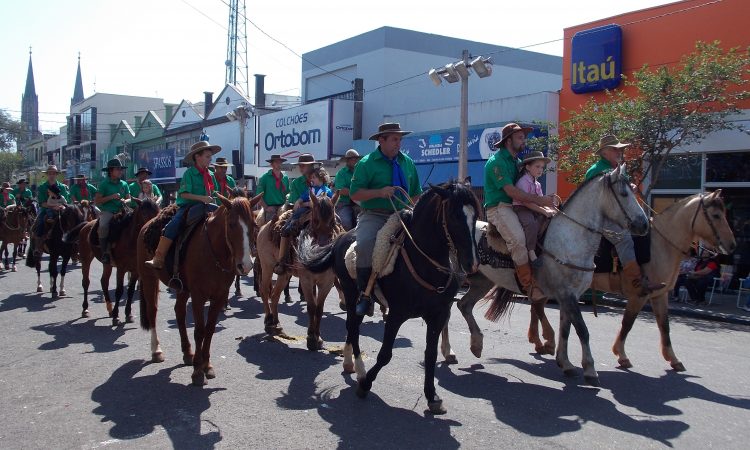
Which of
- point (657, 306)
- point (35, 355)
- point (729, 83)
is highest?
point (729, 83)

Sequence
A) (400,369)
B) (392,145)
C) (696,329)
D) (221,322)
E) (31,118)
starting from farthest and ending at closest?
(31,118) → (696,329) → (221,322) → (400,369) → (392,145)

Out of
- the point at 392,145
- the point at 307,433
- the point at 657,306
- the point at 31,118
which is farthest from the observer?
the point at 31,118

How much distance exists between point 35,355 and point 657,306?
25.1 feet

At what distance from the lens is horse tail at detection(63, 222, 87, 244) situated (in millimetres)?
12638

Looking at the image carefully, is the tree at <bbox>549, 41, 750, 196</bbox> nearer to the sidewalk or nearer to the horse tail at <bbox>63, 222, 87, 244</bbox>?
the sidewalk

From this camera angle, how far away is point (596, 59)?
731 inches

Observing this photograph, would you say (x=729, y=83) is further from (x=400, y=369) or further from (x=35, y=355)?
(x=35, y=355)

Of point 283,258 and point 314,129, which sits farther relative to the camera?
point 314,129

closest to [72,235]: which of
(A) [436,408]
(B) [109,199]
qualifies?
(B) [109,199]

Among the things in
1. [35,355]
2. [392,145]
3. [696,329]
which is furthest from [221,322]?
[696,329]

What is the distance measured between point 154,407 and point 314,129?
26028 mm

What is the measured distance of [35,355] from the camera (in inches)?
308

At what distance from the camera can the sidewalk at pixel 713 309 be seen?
11.9 m

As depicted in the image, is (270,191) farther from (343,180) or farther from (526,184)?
(526,184)
